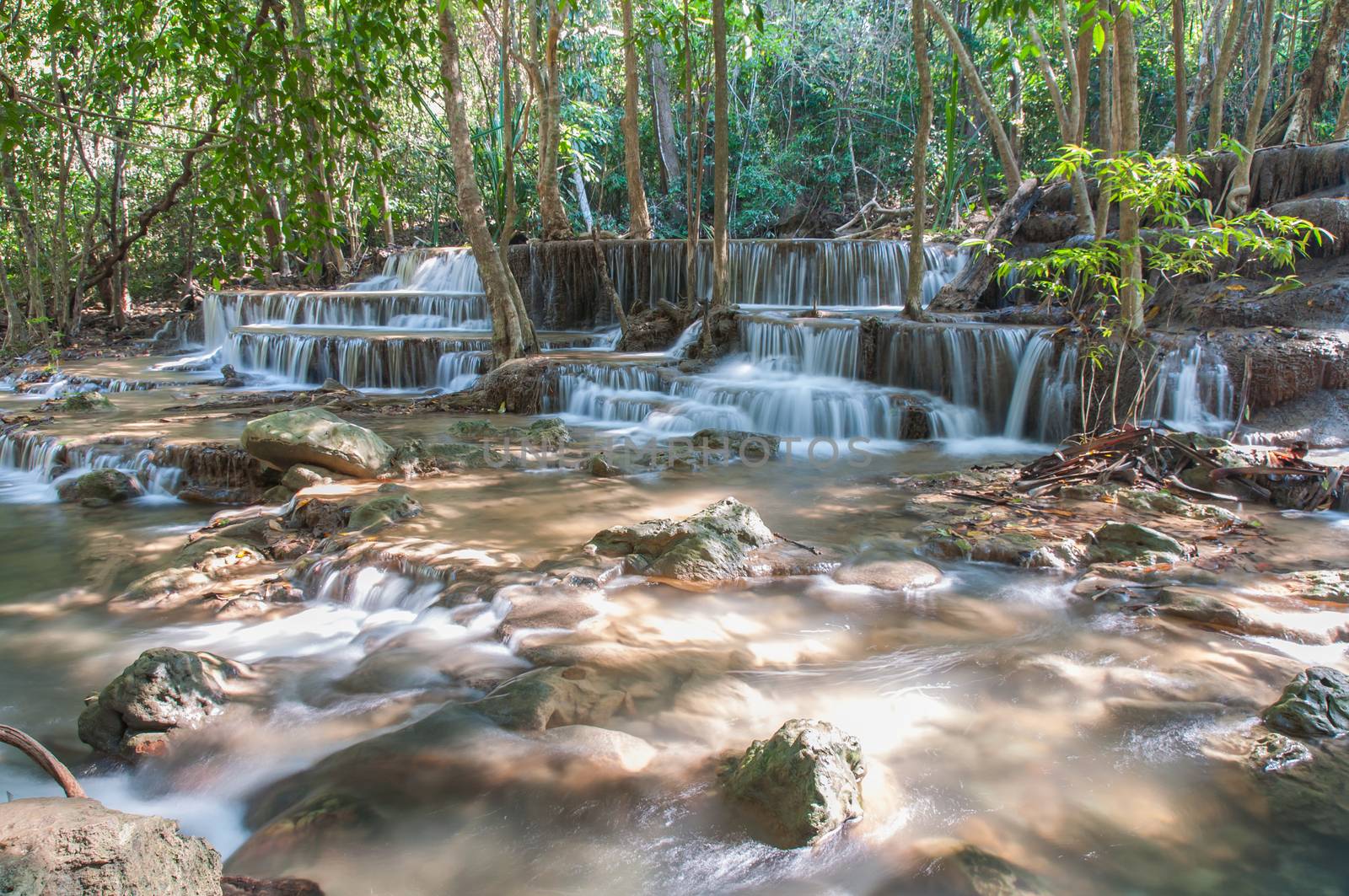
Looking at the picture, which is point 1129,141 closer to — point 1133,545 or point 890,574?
point 1133,545

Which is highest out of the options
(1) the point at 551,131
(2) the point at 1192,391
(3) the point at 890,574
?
(1) the point at 551,131

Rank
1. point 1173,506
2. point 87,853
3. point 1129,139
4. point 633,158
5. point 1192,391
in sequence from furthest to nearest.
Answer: point 633,158, point 1192,391, point 1129,139, point 1173,506, point 87,853

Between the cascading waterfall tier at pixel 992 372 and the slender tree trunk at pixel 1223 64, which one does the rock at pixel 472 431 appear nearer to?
the cascading waterfall tier at pixel 992 372

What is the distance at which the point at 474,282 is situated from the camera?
16578mm

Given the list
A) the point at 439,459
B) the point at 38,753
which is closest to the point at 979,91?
the point at 439,459

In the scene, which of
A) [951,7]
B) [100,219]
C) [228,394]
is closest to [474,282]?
[228,394]

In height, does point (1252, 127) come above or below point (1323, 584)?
above

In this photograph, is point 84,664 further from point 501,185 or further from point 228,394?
point 501,185

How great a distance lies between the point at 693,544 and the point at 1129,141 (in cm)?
533

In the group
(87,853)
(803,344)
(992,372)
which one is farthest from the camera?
(803,344)

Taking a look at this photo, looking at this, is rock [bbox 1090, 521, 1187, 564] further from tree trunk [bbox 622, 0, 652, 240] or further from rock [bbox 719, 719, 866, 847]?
tree trunk [bbox 622, 0, 652, 240]

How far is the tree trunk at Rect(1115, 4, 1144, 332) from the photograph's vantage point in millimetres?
6488

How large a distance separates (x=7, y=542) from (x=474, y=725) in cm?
481

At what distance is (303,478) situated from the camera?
6.57 m
